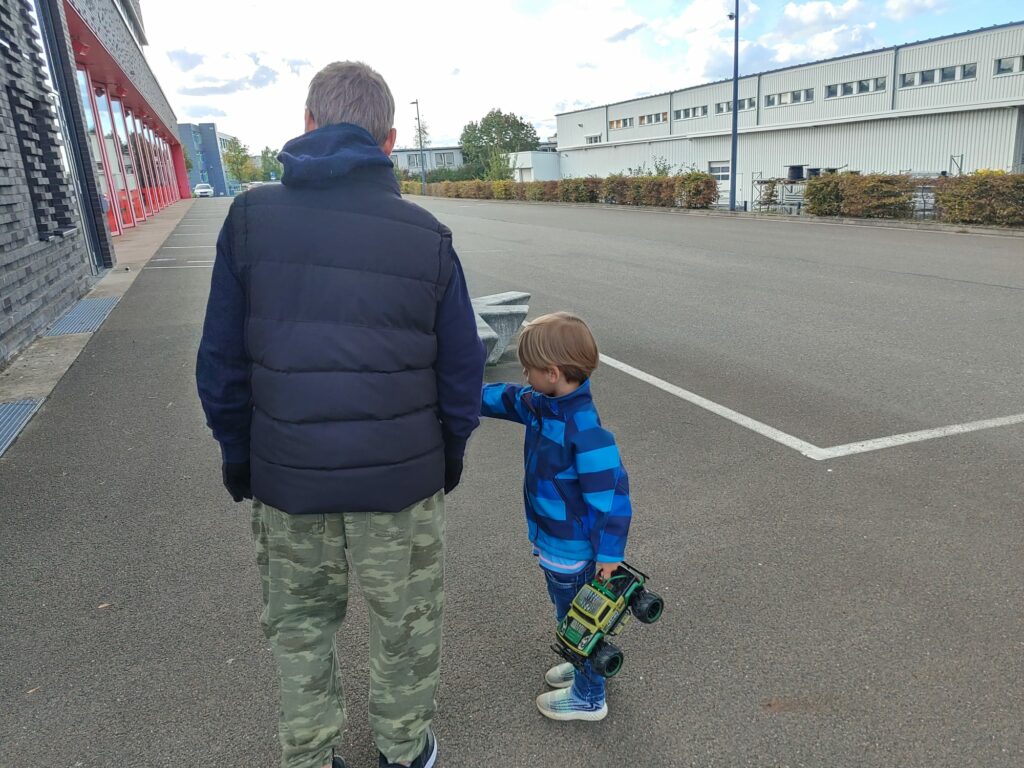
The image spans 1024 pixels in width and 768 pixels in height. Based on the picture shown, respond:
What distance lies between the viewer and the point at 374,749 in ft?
7.61

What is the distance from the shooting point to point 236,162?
102 metres

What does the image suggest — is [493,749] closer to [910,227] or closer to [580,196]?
[910,227]

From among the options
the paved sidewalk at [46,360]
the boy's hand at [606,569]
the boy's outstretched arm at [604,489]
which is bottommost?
the paved sidewalk at [46,360]

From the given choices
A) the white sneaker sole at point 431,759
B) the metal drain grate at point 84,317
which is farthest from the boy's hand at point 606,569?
the metal drain grate at point 84,317

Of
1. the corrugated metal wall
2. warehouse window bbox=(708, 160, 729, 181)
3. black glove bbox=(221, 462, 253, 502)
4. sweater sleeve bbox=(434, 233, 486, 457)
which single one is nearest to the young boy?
sweater sleeve bbox=(434, 233, 486, 457)

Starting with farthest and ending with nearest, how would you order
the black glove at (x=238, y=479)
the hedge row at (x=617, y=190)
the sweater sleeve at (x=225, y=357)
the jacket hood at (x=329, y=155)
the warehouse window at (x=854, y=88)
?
the warehouse window at (x=854, y=88)
the hedge row at (x=617, y=190)
the black glove at (x=238, y=479)
the sweater sleeve at (x=225, y=357)
the jacket hood at (x=329, y=155)

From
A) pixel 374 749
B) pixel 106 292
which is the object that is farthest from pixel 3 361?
pixel 374 749

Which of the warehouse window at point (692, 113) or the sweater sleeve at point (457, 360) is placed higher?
the warehouse window at point (692, 113)

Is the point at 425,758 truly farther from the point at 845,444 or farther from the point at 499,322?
the point at 499,322

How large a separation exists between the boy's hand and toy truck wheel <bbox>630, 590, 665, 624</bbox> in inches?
4.4

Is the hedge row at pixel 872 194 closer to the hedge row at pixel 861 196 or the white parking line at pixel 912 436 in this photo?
the hedge row at pixel 861 196

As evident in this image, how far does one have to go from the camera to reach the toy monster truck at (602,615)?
2.13 metres

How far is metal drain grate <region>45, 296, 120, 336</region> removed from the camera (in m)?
8.52

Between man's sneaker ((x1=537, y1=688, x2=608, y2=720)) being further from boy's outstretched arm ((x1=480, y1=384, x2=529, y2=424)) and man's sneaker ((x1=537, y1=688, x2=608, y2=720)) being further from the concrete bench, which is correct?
the concrete bench
